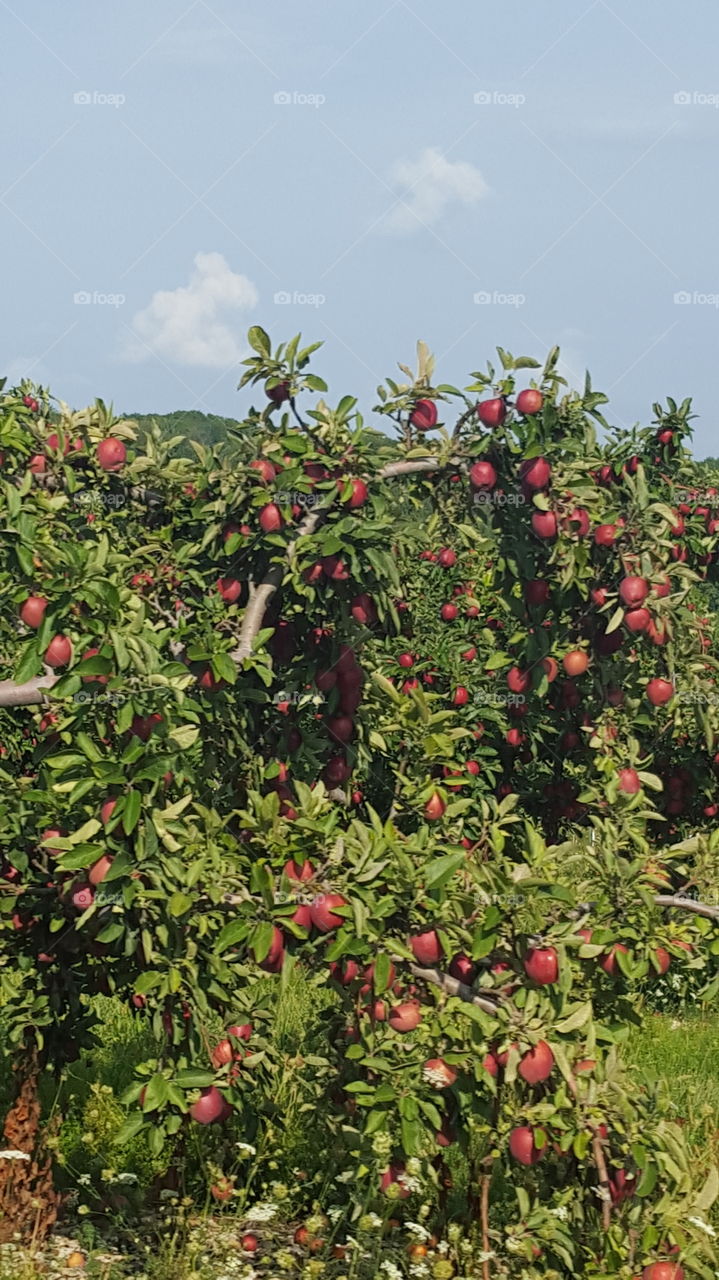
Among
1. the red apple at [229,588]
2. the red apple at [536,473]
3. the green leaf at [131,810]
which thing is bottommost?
the green leaf at [131,810]

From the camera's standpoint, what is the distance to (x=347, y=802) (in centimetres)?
504

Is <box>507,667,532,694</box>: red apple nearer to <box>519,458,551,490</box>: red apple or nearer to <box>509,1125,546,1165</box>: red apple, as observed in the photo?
<box>519,458,551,490</box>: red apple

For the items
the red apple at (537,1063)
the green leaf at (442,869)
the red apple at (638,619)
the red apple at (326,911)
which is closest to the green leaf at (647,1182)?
the red apple at (537,1063)

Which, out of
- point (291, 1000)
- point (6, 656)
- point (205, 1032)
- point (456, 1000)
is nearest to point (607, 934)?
point (456, 1000)

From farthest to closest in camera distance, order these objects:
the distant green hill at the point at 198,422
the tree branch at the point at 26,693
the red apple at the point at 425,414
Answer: the distant green hill at the point at 198,422
the red apple at the point at 425,414
the tree branch at the point at 26,693

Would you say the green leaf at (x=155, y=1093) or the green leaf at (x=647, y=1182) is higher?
the green leaf at (x=155, y=1093)

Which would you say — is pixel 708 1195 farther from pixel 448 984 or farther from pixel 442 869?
pixel 442 869

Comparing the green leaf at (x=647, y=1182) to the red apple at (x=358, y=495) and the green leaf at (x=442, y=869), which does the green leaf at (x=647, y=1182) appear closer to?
the green leaf at (x=442, y=869)

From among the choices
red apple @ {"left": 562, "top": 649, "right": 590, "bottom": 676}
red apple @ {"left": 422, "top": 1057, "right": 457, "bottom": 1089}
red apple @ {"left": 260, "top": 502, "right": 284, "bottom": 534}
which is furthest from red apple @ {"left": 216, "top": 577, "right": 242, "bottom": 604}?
red apple @ {"left": 422, "top": 1057, "right": 457, "bottom": 1089}

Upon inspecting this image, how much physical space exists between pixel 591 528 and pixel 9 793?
95.2 inches

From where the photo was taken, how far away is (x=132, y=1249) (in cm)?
459

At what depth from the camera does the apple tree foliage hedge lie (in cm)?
361

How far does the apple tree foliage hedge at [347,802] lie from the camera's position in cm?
361

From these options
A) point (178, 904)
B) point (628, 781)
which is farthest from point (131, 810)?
point (628, 781)
